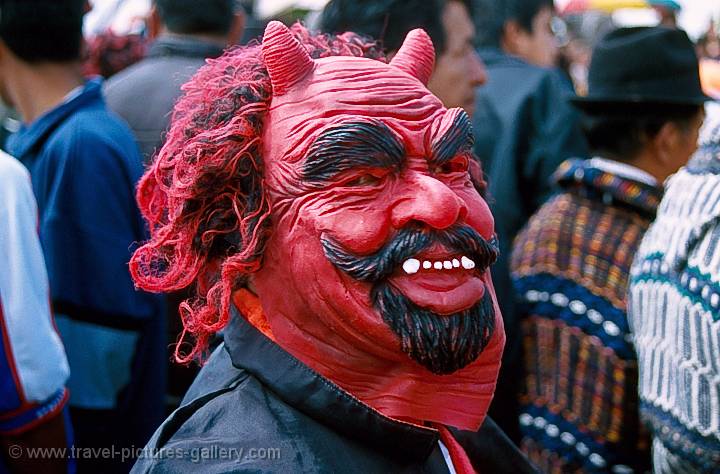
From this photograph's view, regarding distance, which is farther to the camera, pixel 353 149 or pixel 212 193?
pixel 212 193

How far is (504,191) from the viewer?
4.34 meters

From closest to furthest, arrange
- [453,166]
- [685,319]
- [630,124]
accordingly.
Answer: [453,166], [685,319], [630,124]

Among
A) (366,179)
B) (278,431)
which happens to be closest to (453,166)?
(366,179)

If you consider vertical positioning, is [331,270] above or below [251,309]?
above

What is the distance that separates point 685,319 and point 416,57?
0.97m

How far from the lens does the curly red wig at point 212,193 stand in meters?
1.70

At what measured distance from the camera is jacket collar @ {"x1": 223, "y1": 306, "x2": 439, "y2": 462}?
161 centimetres

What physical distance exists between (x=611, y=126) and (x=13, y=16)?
2.03 meters

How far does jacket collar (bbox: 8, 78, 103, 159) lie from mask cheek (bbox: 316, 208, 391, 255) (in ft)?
6.11

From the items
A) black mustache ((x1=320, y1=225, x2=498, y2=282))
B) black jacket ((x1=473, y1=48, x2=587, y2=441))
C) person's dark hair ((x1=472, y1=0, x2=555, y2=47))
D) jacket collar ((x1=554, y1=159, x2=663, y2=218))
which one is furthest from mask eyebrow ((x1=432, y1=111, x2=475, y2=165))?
person's dark hair ((x1=472, y1=0, x2=555, y2=47))

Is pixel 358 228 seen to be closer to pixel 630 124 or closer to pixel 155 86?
pixel 630 124

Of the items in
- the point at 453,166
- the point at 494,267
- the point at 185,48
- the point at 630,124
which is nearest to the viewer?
the point at 453,166

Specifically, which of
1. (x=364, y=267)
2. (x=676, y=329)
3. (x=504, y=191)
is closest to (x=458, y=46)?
(x=504, y=191)

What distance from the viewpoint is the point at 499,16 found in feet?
17.5
